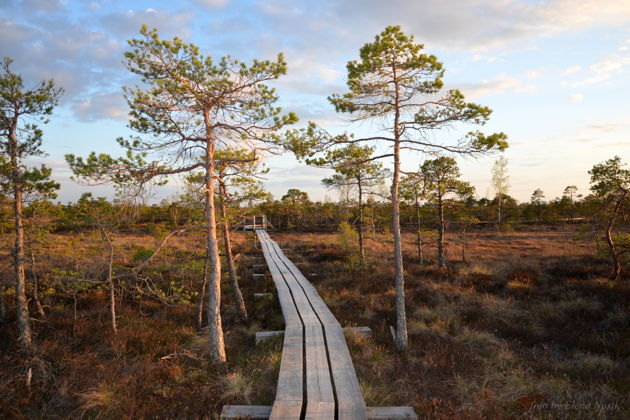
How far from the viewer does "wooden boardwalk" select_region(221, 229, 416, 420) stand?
539 cm

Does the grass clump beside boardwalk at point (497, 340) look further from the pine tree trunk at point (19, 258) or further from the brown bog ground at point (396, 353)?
the pine tree trunk at point (19, 258)

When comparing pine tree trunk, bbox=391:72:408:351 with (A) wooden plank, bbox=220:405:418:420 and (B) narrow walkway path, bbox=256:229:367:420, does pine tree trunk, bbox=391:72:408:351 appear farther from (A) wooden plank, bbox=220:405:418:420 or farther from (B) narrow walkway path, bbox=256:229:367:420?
(A) wooden plank, bbox=220:405:418:420

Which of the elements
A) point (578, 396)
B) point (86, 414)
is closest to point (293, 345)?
point (86, 414)

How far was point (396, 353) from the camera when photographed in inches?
322

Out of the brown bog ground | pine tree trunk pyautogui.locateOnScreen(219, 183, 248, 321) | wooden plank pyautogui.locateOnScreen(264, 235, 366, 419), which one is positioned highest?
pine tree trunk pyautogui.locateOnScreen(219, 183, 248, 321)

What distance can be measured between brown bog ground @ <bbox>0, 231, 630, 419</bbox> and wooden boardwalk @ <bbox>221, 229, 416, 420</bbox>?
367mm

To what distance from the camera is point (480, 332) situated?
942cm

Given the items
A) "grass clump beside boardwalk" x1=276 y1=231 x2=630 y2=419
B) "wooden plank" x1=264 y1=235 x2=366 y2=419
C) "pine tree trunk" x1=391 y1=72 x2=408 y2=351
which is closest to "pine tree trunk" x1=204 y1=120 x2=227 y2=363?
"wooden plank" x1=264 y1=235 x2=366 y2=419

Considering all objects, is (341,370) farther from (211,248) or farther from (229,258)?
(229,258)

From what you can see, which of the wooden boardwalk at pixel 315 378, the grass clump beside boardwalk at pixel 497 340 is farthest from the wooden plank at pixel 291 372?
the grass clump beside boardwalk at pixel 497 340

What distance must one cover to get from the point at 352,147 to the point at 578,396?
302 inches

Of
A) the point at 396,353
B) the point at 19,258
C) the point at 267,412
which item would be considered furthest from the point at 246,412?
the point at 19,258

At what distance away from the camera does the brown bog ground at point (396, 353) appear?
589 cm

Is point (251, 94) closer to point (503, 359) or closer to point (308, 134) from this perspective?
point (308, 134)
